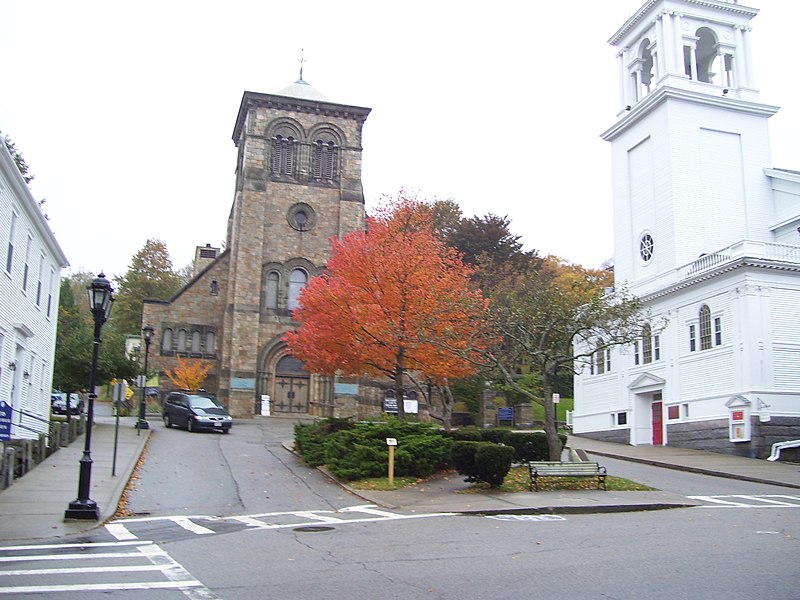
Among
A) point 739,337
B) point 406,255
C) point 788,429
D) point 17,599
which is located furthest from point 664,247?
point 17,599

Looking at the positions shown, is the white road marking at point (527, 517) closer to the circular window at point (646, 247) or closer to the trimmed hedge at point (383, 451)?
the trimmed hedge at point (383, 451)

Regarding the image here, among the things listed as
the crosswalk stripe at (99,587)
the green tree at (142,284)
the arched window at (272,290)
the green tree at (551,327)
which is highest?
the green tree at (142,284)

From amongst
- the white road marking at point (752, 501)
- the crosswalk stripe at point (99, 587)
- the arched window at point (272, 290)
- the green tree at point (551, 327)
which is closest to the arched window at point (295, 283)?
the arched window at point (272, 290)

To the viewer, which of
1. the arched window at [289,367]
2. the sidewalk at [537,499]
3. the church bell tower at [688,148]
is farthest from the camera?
the arched window at [289,367]

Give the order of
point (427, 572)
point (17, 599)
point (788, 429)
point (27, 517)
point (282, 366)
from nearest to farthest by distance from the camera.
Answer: point (17, 599) → point (427, 572) → point (27, 517) → point (788, 429) → point (282, 366)

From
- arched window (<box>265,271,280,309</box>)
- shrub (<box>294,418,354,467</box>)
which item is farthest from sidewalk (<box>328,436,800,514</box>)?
arched window (<box>265,271,280,309</box>)

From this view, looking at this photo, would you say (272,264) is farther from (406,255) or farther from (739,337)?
(739,337)

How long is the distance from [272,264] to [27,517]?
1546 inches

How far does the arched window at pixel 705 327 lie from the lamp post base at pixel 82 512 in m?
27.5

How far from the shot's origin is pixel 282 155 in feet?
181

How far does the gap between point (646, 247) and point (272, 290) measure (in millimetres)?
23823

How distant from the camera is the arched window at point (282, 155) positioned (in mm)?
54938

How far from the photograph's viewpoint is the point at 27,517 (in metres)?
14.8

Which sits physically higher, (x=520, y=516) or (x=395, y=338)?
(x=395, y=338)
